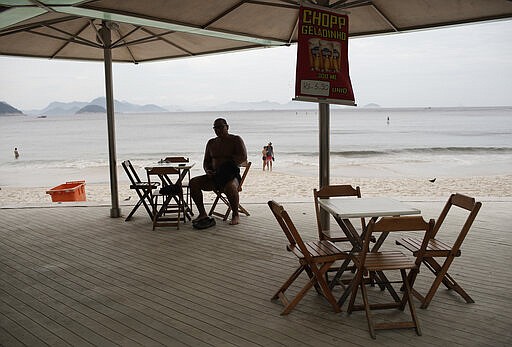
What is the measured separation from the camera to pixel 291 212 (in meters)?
7.00

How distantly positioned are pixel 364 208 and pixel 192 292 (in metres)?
1.67

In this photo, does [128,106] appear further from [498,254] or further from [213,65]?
[498,254]

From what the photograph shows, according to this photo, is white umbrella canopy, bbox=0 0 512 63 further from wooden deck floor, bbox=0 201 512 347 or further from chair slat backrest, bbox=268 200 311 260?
wooden deck floor, bbox=0 201 512 347

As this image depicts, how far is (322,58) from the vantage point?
4301mm

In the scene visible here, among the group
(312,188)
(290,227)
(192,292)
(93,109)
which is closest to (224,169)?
(192,292)

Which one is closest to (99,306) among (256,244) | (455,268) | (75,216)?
(256,244)

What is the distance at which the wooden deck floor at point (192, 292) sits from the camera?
3.01m

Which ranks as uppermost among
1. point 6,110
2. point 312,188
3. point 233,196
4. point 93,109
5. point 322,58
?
point 93,109

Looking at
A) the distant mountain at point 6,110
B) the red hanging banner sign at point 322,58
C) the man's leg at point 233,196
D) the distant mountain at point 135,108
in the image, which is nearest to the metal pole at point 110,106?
the man's leg at point 233,196

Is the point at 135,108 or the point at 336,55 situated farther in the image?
the point at 135,108

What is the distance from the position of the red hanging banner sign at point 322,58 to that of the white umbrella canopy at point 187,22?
0.21 metres

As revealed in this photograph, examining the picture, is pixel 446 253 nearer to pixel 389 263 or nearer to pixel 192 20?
pixel 389 263

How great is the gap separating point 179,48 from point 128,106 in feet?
607

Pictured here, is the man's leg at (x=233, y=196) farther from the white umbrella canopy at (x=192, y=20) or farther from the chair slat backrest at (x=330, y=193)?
the chair slat backrest at (x=330, y=193)
